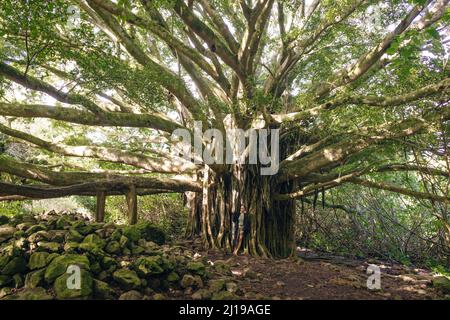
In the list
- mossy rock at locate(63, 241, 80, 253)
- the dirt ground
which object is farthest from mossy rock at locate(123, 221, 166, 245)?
the dirt ground

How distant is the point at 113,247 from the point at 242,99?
9.03 feet

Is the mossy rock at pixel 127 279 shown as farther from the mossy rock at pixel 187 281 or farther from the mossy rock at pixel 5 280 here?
the mossy rock at pixel 5 280

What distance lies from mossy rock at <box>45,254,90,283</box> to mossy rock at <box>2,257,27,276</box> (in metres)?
0.31

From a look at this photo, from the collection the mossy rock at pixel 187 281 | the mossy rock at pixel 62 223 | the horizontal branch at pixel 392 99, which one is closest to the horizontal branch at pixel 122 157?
the mossy rock at pixel 62 223

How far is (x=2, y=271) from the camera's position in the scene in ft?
10.2

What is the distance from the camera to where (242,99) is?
518 cm

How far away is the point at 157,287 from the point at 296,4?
15.1 feet

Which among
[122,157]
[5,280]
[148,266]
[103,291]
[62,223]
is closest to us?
[103,291]

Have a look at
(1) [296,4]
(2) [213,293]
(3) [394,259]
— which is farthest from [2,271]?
(3) [394,259]

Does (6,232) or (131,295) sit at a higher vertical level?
(6,232)

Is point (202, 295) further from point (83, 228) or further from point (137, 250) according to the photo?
point (83, 228)

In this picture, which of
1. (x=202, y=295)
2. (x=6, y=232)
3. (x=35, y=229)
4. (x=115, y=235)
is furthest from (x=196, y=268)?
(x=6, y=232)

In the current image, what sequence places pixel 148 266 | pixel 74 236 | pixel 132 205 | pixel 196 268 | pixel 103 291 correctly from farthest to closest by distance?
pixel 132 205 → pixel 74 236 → pixel 196 268 → pixel 148 266 → pixel 103 291
